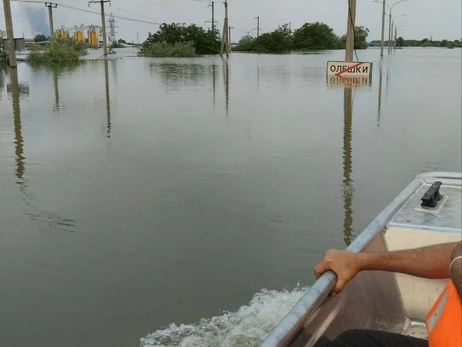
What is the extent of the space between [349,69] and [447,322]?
1982 cm

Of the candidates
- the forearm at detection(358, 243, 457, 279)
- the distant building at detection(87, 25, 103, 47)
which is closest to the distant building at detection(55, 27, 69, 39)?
the distant building at detection(87, 25, 103, 47)

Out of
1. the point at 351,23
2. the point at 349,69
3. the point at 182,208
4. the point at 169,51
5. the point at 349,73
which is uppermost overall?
the point at 351,23

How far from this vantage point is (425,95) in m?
17.5

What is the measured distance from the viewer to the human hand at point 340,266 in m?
2.33

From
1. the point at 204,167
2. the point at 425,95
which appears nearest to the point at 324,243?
the point at 204,167

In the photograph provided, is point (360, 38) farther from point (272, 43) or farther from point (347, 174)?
point (347, 174)

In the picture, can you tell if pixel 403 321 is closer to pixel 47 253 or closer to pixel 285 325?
pixel 285 325

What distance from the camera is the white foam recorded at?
377cm

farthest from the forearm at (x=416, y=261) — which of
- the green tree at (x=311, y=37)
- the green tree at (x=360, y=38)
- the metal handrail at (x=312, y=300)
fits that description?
the green tree at (x=360, y=38)

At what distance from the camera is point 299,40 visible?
107 meters

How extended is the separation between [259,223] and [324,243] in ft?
2.54

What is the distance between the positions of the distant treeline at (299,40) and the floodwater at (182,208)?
81.5 metres

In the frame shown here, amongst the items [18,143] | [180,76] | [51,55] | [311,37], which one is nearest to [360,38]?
[311,37]

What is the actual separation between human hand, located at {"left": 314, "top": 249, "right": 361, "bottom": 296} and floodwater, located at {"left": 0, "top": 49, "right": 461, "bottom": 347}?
156 cm
